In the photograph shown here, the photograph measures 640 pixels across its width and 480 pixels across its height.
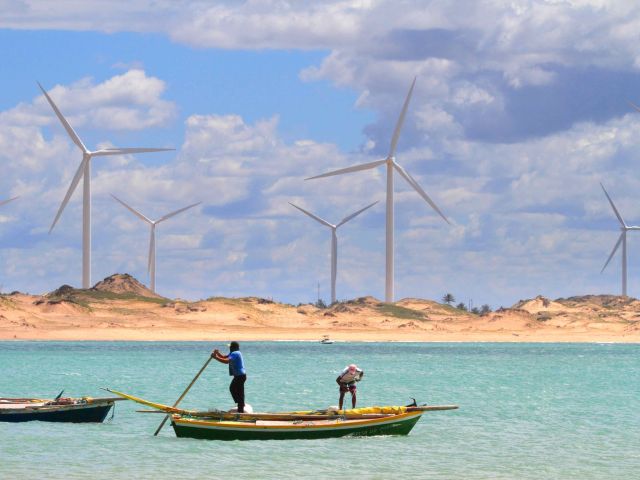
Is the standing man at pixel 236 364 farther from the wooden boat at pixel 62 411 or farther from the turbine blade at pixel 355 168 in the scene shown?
the turbine blade at pixel 355 168

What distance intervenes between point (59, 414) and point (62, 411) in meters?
0.25

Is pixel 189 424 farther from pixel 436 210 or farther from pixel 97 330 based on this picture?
pixel 97 330

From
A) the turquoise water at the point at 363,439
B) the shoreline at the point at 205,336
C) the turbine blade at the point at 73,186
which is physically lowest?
the turquoise water at the point at 363,439

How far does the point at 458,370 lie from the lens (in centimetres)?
11156

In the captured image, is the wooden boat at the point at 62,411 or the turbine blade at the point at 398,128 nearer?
the wooden boat at the point at 62,411

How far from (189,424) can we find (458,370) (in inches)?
2512

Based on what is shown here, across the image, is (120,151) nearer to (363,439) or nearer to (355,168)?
(355,168)

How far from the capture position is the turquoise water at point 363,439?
44938 millimetres

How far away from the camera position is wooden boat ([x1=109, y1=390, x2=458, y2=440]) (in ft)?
163

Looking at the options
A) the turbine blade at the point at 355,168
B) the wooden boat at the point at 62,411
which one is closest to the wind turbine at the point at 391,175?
the turbine blade at the point at 355,168

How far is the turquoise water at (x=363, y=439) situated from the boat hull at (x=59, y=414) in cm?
43

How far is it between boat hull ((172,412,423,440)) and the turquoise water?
40 cm

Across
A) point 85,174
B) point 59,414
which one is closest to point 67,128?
point 85,174

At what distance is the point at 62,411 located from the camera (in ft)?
186
